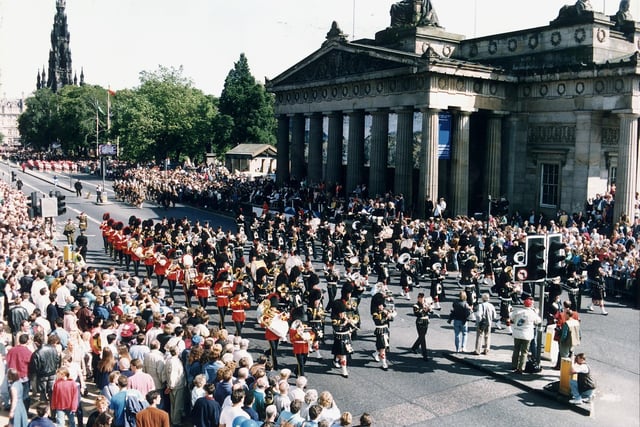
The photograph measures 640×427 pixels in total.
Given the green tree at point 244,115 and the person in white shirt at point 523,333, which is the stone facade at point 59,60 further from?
the person in white shirt at point 523,333

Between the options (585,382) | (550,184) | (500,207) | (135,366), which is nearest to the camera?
(135,366)

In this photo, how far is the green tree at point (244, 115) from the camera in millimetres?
96750

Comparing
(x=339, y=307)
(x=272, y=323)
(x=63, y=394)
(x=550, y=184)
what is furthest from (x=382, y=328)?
(x=550, y=184)

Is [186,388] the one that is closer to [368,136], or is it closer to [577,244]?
[577,244]

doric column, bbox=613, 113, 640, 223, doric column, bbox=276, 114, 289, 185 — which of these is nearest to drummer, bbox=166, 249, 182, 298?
doric column, bbox=613, 113, 640, 223

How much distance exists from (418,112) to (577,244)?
15.5m

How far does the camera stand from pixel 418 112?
125ft

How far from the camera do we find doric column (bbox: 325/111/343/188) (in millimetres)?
45750

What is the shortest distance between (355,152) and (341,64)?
235 inches

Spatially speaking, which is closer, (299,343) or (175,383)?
(175,383)

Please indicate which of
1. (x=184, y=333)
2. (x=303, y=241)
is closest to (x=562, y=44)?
(x=303, y=241)

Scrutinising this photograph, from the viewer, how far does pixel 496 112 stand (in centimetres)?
3912

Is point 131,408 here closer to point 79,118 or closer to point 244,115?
point 244,115

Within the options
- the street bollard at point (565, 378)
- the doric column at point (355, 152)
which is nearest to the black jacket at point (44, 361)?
the street bollard at point (565, 378)
